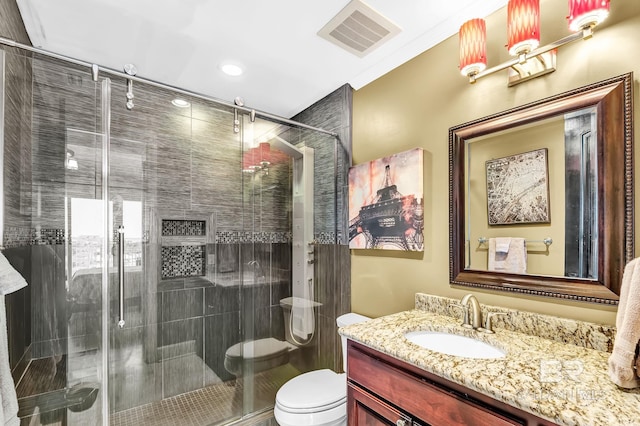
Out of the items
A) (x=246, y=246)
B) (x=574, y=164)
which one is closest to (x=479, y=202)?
(x=574, y=164)

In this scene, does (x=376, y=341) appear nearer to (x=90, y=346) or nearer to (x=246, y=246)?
(x=246, y=246)

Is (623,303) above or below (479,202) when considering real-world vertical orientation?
below

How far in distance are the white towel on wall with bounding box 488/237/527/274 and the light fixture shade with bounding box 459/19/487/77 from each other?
81 cm

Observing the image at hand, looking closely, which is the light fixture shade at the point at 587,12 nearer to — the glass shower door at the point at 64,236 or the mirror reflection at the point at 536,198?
the mirror reflection at the point at 536,198

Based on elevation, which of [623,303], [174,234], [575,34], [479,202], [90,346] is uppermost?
[575,34]

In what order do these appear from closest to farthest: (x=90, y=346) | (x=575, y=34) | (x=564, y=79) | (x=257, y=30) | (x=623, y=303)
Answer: (x=623, y=303) < (x=575, y=34) < (x=564, y=79) < (x=257, y=30) < (x=90, y=346)

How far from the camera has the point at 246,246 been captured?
240 cm

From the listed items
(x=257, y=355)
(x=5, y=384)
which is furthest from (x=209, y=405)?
(x=5, y=384)

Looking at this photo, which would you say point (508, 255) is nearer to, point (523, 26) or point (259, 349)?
point (523, 26)

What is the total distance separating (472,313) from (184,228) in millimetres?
2074

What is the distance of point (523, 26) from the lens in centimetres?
122

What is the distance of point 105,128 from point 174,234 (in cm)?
86

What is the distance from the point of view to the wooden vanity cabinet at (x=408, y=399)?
0.90 meters

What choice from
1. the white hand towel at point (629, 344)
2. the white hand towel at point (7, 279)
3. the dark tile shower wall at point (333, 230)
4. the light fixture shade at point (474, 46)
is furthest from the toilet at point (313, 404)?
the light fixture shade at point (474, 46)
